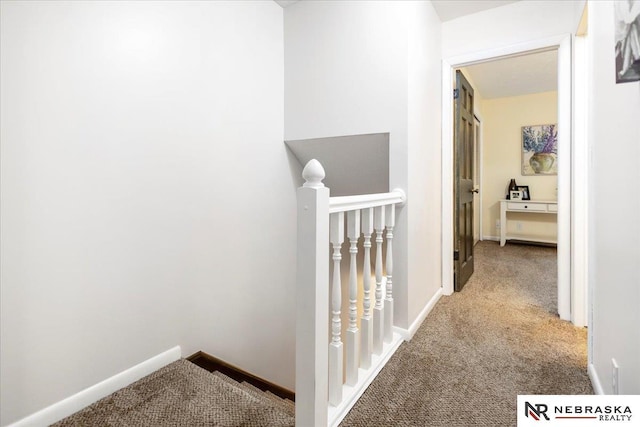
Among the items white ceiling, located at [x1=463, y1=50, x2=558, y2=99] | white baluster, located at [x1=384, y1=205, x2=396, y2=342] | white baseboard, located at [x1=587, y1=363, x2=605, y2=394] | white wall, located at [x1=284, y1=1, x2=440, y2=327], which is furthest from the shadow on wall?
white ceiling, located at [x1=463, y1=50, x2=558, y2=99]

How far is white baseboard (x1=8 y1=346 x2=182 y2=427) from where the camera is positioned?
47.5 inches

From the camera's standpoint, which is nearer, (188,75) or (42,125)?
(42,125)

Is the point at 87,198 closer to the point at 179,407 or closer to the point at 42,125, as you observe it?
the point at 42,125

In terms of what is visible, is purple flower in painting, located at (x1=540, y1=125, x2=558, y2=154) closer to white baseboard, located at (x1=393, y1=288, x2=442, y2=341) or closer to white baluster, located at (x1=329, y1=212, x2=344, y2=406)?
white baseboard, located at (x1=393, y1=288, x2=442, y2=341)

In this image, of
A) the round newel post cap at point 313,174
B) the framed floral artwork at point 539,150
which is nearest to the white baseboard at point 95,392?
the round newel post cap at point 313,174

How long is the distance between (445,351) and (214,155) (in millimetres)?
1673

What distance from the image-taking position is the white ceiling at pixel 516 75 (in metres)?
3.57

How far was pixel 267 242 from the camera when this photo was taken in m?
2.27

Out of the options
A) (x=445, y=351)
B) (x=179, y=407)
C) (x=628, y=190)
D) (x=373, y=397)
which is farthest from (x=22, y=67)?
(x=445, y=351)

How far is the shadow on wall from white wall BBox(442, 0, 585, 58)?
1.08 metres

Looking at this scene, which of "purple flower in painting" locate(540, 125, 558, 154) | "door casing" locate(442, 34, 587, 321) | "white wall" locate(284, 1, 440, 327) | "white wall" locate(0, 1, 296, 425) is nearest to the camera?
"white wall" locate(0, 1, 296, 425)

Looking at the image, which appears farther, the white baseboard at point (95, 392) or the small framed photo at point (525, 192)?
the small framed photo at point (525, 192)

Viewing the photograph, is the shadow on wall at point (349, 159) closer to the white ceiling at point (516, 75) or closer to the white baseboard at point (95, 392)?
the white baseboard at point (95, 392)

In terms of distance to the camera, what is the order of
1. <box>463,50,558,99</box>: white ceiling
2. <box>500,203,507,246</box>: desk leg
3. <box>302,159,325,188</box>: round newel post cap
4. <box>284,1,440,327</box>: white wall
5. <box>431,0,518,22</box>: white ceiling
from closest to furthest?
<box>302,159,325,188</box>: round newel post cap → <box>284,1,440,327</box>: white wall → <box>431,0,518,22</box>: white ceiling → <box>463,50,558,99</box>: white ceiling → <box>500,203,507,246</box>: desk leg
